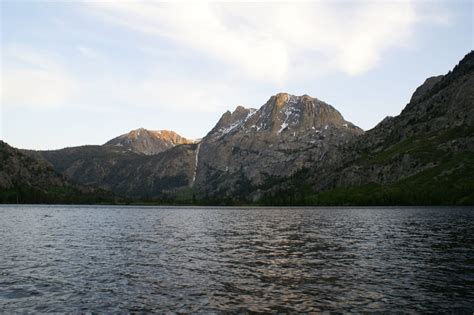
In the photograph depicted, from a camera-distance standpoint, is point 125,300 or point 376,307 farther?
point 125,300

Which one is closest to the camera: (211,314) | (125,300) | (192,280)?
(211,314)

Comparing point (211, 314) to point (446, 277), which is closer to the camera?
point (211, 314)

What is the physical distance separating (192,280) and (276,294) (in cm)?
1016

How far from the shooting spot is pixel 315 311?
31484 mm

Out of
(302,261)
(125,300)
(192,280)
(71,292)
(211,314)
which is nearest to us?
(211,314)

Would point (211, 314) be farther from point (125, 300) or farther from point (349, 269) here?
point (349, 269)

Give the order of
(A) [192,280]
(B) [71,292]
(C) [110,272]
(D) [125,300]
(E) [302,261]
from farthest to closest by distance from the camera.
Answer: (E) [302,261] < (C) [110,272] < (A) [192,280] < (B) [71,292] < (D) [125,300]

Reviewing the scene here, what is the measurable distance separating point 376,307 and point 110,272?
97.8 ft

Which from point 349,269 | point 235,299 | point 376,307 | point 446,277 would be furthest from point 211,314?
point 446,277

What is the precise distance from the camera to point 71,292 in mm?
38125

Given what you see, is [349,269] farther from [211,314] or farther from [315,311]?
[211,314]

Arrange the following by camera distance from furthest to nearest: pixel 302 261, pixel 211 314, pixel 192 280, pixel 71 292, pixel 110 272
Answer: pixel 302 261
pixel 110 272
pixel 192 280
pixel 71 292
pixel 211 314

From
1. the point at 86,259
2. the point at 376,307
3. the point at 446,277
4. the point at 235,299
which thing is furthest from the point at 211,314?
the point at 86,259

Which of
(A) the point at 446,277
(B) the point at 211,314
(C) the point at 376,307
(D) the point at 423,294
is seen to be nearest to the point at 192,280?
(B) the point at 211,314
